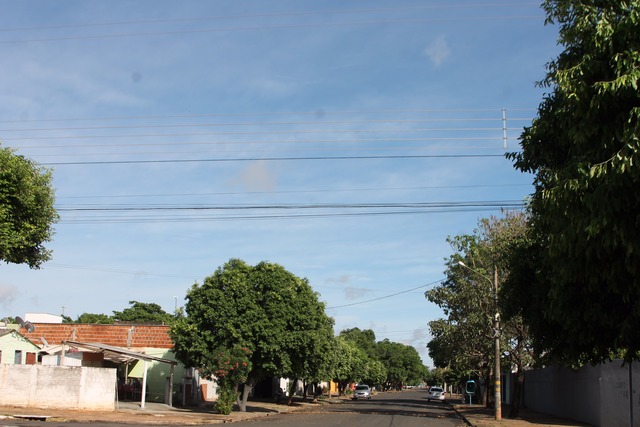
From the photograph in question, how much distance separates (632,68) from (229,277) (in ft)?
92.2

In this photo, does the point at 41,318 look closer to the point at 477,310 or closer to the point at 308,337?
the point at 308,337

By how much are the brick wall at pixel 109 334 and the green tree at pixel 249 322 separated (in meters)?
10.2

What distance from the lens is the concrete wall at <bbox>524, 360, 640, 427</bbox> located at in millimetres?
22234

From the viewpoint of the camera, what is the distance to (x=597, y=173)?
7.82m

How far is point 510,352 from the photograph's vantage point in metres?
35.6

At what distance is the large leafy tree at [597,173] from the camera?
7.75m

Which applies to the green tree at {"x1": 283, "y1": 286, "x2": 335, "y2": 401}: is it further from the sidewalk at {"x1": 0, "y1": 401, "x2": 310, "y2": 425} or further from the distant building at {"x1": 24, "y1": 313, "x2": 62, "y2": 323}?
the distant building at {"x1": 24, "y1": 313, "x2": 62, "y2": 323}

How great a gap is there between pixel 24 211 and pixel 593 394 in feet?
78.5

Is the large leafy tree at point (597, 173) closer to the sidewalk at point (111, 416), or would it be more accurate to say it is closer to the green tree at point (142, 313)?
the sidewalk at point (111, 416)

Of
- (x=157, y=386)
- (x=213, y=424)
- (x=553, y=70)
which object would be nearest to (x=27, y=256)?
(x=213, y=424)

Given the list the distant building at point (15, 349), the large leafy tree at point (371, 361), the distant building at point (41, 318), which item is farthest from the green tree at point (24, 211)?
the large leafy tree at point (371, 361)

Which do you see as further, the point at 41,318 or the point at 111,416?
the point at 41,318

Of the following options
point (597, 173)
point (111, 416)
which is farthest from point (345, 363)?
point (597, 173)

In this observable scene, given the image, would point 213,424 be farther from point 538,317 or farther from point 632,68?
point 632,68
